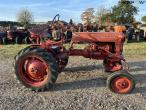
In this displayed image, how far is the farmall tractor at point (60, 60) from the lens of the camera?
24.6 feet

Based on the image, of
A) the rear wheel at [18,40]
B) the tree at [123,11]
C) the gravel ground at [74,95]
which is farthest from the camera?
the tree at [123,11]

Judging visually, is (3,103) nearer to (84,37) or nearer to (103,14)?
(84,37)

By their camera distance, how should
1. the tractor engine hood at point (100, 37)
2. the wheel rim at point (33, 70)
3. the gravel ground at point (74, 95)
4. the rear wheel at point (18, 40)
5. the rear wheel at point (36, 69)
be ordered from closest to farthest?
the gravel ground at point (74, 95) < the rear wheel at point (36, 69) < the wheel rim at point (33, 70) < the tractor engine hood at point (100, 37) < the rear wheel at point (18, 40)

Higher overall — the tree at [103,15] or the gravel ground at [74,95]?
the tree at [103,15]

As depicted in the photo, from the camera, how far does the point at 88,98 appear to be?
705 cm

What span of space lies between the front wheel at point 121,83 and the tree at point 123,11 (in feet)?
118

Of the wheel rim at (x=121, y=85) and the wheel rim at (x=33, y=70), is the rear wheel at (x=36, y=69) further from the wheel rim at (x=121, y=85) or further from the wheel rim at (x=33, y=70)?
the wheel rim at (x=121, y=85)

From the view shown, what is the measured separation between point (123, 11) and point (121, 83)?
3694 cm

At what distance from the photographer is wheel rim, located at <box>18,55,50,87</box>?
304 inches

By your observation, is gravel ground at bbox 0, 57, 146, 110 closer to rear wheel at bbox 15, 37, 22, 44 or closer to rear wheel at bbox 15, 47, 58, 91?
rear wheel at bbox 15, 47, 58, 91

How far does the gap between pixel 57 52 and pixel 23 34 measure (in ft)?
49.4

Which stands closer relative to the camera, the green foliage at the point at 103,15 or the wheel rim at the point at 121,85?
the wheel rim at the point at 121,85

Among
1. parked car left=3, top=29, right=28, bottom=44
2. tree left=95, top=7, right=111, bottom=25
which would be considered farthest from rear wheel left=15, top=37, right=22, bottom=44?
tree left=95, top=7, right=111, bottom=25

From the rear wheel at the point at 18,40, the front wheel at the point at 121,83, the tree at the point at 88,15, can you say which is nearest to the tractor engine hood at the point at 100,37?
the front wheel at the point at 121,83
